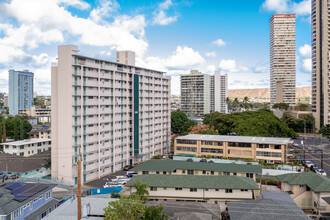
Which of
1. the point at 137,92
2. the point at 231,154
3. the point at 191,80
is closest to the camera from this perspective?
the point at 231,154

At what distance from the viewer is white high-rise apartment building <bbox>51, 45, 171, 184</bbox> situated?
4909 centimetres

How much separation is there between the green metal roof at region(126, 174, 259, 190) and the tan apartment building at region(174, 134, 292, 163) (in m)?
25.3

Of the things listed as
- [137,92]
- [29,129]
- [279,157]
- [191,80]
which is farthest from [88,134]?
[191,80]

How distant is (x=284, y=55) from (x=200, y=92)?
67.0 m

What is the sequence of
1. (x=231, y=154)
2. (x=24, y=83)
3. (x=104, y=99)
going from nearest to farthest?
(x=104, y=99), (x=231, y=154), (x=24, y=83)

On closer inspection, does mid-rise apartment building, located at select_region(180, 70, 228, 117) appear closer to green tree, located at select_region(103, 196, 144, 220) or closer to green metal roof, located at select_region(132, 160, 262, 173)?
green metal roof, located at select_region(132, 160, 262, 173)

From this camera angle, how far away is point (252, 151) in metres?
59.5

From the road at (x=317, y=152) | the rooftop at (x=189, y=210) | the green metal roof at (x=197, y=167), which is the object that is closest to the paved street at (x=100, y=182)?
the green metal roof at (x=197, y=167)

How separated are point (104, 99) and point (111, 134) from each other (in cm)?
764

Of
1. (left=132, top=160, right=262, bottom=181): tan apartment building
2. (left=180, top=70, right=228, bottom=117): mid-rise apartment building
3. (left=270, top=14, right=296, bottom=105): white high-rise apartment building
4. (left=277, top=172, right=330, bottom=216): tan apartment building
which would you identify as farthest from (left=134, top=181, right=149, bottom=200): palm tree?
(left=270, top=14, right=296, bottom=105): white high-rise apartment building

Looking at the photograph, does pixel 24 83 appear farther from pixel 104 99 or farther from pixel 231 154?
pixel 231 154

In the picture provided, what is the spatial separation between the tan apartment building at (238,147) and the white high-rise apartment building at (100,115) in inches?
428

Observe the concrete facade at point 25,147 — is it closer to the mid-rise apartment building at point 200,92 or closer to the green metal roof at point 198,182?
the green metal roof at point 198,182

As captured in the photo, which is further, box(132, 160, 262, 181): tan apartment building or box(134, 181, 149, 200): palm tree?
box(132, 160, 262, 181): tan apartment building
